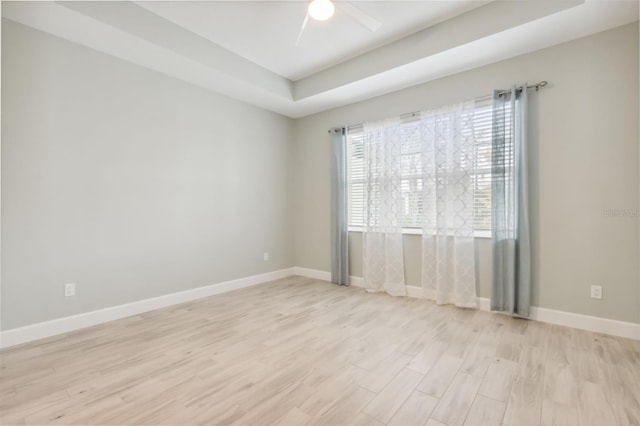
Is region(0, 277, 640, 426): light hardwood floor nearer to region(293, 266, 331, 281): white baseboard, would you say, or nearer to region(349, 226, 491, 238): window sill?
region(349, 226, 491, 238): window sill

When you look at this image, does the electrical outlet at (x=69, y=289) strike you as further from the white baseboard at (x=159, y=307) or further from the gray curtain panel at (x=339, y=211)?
the gray curtain panel at (x=339, y=211)

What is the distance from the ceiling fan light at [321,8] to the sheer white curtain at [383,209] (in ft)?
6.22

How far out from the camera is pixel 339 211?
4.52 meters

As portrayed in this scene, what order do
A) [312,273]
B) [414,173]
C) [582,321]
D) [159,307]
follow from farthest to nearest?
1. [312,273]
2. [414,173]
3. [159,307]
4. [582,321]

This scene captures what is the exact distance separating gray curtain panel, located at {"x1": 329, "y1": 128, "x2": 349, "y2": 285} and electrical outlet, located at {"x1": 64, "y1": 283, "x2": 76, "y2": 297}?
3111 mm

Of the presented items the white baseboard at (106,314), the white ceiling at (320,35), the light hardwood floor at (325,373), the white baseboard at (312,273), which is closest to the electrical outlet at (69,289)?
the white baseboard at (106,314)

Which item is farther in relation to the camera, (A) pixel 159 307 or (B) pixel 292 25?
(A) pixel 159 307

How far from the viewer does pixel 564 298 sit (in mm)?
2834

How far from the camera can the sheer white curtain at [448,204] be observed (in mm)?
3340

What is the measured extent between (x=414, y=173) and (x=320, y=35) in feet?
6.42

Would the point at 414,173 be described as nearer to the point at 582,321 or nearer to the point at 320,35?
the point at 320,35

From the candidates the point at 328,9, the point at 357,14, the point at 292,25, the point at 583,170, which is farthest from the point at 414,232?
the point at 292,25

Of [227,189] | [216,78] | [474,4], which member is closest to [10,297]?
[227,189]

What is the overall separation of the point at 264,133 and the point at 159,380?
363 cm
